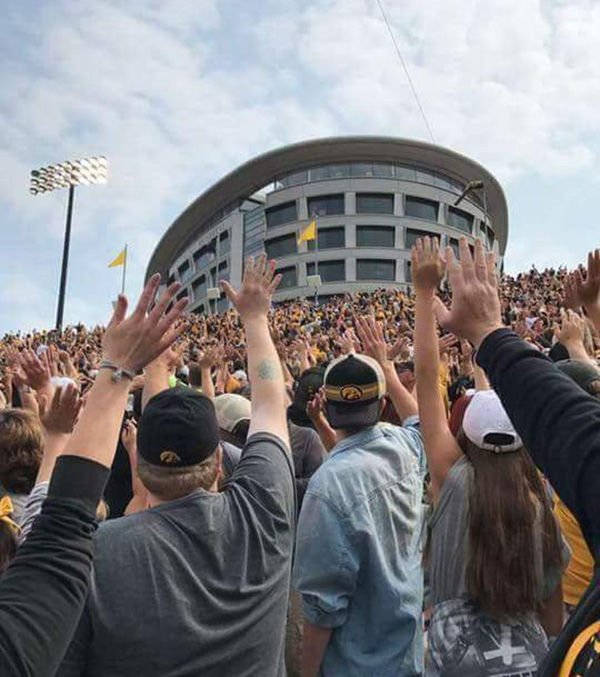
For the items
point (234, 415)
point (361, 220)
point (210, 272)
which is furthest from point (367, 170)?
point (234, 415)

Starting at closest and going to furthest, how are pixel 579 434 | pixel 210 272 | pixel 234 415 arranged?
pixel 579 434, pixel 234 415, pixel 210 272

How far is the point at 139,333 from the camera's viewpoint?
1541mm

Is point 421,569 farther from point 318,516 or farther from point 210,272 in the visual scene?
point 210,272

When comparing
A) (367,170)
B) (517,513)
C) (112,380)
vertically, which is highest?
(367,170)

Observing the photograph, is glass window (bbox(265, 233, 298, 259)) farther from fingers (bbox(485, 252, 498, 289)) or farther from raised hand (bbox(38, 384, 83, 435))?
fingers (bbox(485, 252, 498, 289))

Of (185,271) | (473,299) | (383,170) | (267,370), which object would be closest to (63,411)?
(267,370)

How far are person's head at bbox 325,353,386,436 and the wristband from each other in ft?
3.77

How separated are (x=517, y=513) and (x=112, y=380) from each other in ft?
4.78

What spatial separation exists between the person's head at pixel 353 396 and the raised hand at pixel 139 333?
40.8 inches

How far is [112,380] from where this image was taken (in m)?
1.47

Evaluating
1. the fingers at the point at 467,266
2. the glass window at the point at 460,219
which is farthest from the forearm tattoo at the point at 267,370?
the glass window at the point at 460,219

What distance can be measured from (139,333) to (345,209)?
62.4 m

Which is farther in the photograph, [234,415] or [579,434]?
[234,415]

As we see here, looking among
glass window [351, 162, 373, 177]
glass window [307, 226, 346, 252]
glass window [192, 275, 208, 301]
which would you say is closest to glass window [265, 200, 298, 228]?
glass window [307, 226, 346, 252]
